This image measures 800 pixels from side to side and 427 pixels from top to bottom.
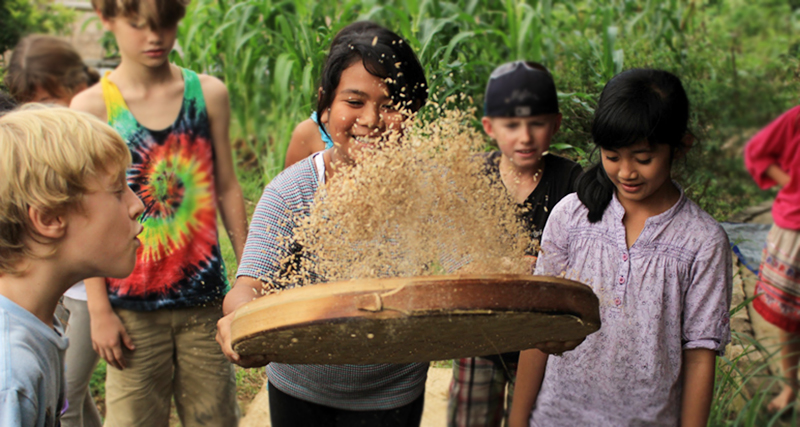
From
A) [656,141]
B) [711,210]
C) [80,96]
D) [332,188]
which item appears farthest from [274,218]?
[711,210]

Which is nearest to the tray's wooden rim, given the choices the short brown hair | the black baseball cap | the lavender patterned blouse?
the lavender patterned blouse

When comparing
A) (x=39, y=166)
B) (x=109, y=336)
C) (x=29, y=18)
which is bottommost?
(x=109, y=336)

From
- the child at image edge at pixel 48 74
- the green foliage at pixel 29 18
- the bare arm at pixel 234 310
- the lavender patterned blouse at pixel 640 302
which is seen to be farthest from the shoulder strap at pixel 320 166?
the green foliage at pixel 29 18

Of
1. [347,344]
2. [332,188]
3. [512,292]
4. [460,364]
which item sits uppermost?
[332,188]

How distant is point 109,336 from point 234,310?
0.88m

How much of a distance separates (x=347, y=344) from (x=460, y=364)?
1.09 meters

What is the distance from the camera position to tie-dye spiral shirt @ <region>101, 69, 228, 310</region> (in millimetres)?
1988

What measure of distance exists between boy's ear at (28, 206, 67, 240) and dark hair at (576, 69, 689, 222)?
3.76ft

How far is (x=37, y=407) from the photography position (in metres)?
1.21

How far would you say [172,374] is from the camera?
2121mm

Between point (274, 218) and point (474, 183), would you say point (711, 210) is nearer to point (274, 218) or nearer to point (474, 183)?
point (474, 183)

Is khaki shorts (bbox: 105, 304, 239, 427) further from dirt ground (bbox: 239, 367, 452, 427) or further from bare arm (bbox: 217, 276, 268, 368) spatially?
bare arm (bbox: 217, 276, 268, 368)

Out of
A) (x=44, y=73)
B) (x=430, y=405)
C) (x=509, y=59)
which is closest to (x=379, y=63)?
(x=430, y=405)

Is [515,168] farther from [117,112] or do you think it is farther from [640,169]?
[117,112]
